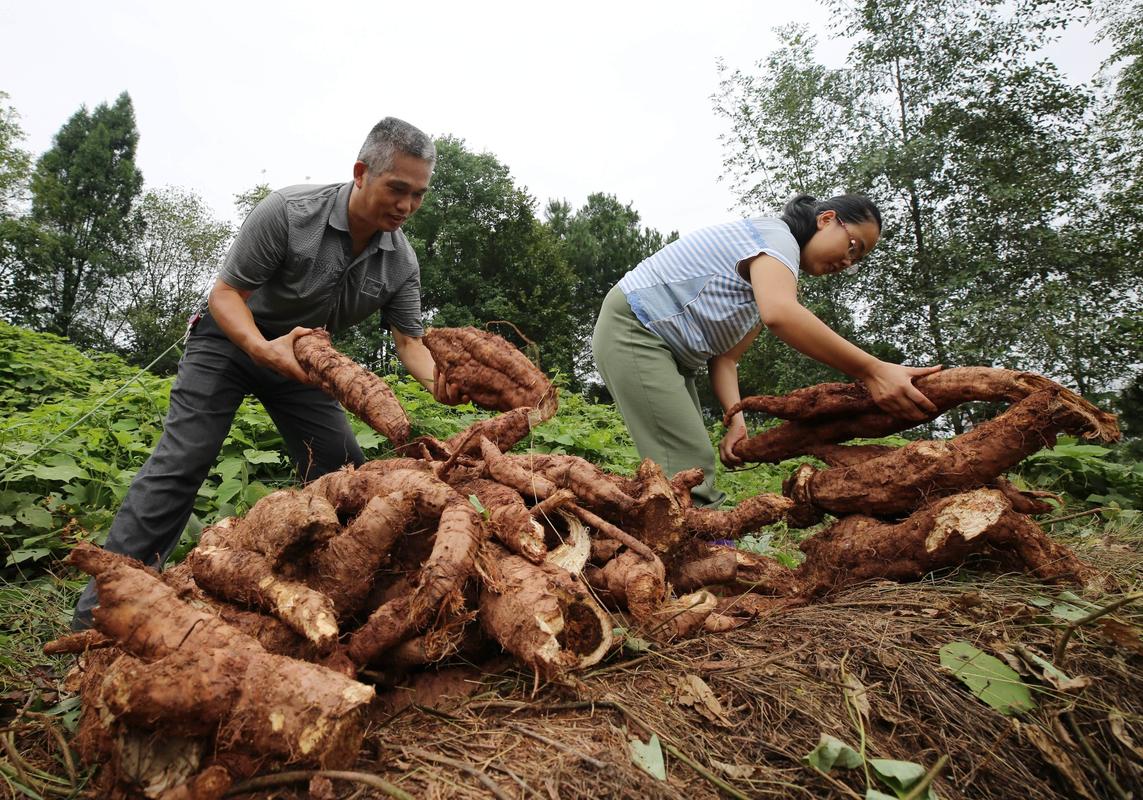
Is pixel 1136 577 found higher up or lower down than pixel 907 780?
lower down

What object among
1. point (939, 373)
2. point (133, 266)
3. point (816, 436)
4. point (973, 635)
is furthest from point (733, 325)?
point (133, 266)

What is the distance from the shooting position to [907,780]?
1.48 m

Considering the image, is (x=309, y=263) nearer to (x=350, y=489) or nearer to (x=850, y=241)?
(x=350, y=489)

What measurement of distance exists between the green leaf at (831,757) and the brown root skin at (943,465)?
1.25 metres

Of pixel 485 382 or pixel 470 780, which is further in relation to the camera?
pixel 485 382

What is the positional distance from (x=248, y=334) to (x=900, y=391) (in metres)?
2.83

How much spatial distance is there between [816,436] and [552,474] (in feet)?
4.37

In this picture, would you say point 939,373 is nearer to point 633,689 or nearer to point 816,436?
point 816,436

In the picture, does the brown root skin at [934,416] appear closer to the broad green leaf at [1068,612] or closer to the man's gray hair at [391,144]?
the broad green leaf at [1068,612]

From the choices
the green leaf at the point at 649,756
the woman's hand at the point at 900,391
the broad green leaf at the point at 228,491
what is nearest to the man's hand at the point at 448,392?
the green leaf at the point at 649,756

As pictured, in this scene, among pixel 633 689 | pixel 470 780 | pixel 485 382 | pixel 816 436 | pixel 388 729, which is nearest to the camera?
pixel 470 780

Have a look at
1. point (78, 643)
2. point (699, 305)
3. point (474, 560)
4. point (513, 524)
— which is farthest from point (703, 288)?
point (78, 643)

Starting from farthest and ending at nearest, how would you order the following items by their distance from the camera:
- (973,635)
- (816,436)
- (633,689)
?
(816,436) < (973,635) < (633,689)

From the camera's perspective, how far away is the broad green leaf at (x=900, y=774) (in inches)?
58.3
